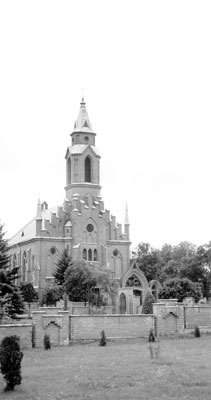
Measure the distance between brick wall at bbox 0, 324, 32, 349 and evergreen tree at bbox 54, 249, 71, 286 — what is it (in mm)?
36505

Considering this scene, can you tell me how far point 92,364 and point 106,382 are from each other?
354 cm

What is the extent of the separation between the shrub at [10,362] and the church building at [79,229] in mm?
49518

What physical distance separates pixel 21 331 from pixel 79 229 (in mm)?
42188

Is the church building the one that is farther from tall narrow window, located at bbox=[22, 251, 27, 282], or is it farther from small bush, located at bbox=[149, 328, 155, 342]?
small bush, located at bbox=[149, 328, 155, 342]

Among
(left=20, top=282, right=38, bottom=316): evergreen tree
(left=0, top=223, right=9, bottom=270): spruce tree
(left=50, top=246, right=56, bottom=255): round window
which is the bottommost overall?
(left=20, top=282, right=38, bottom=316): evergreen tree

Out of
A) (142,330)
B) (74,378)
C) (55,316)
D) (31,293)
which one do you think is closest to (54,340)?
(55,316)

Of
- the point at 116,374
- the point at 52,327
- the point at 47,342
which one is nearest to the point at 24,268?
the point at 52,327

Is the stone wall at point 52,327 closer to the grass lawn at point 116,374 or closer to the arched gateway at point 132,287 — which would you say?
the grass lawn at point 116,374

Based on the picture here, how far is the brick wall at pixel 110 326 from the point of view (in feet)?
88.2

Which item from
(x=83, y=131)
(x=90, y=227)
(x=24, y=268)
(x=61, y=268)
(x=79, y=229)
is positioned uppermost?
(x=83, y=131)

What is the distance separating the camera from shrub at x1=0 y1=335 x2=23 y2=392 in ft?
46.6

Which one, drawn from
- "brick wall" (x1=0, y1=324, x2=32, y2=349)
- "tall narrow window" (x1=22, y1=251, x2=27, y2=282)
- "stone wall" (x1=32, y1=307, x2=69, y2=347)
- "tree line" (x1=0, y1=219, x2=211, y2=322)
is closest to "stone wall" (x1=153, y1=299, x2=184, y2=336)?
"stone wall" (x1=32, y1=307, x2=69, y2=347)

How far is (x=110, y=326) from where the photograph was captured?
27.6m

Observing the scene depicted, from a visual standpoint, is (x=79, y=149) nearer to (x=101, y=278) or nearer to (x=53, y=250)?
(x=53, y=250)
